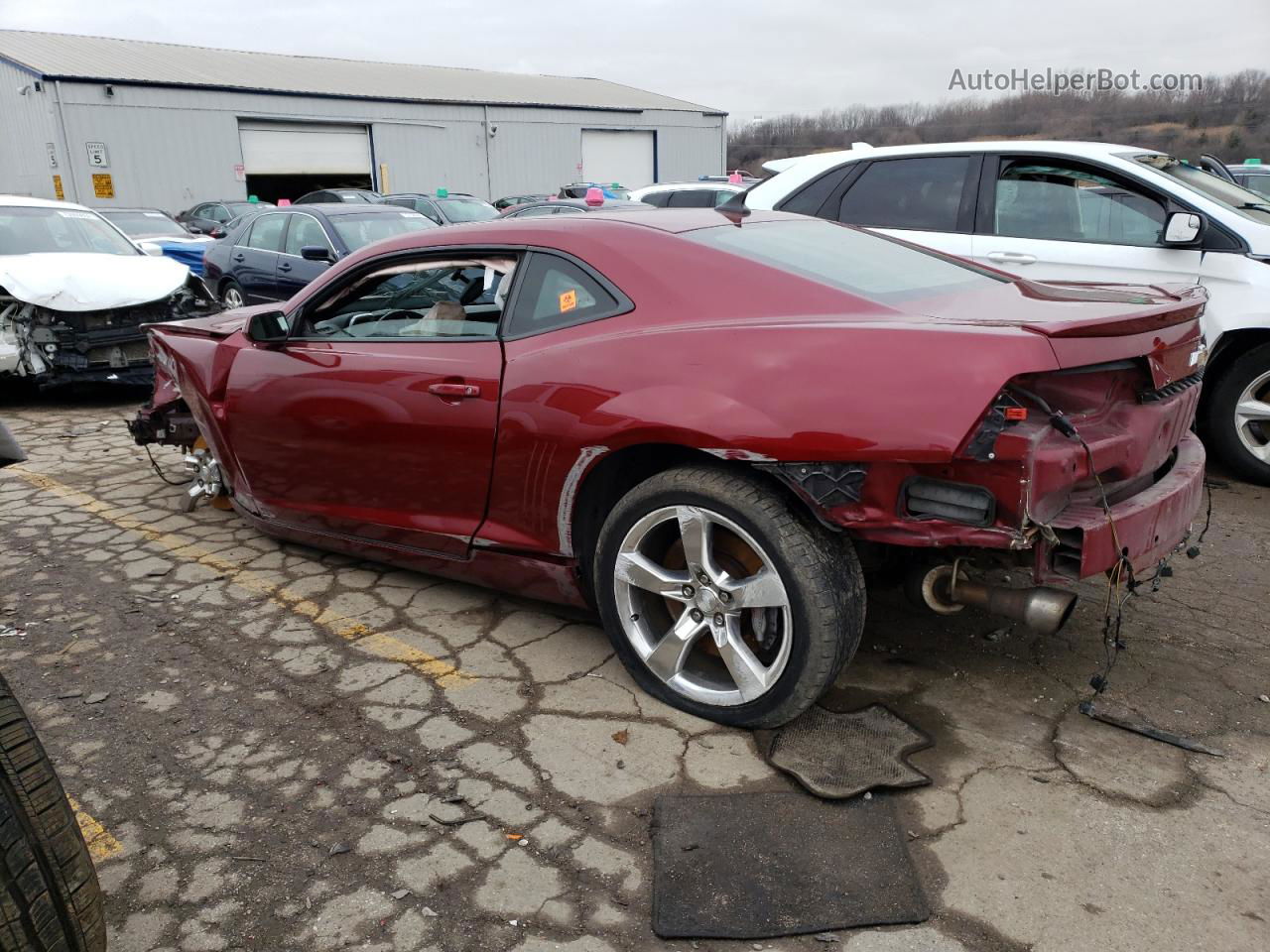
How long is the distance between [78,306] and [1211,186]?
7.49 meters

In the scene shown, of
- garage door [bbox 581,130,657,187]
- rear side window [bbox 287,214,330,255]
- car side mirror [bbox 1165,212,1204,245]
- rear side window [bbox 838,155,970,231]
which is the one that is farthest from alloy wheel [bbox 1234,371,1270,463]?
garage door [bbox 581,130,657,187]

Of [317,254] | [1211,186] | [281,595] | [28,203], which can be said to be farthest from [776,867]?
[28,203]

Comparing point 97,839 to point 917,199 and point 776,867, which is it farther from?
point 917,199

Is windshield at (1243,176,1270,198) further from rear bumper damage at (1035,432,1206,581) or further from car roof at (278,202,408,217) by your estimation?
rear bumper damage at (1035,432,1206,581)

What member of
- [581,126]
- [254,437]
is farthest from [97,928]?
[581,126]

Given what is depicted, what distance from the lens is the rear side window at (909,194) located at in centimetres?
590

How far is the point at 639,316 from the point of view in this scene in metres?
2.97

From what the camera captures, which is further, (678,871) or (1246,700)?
(1246,700)

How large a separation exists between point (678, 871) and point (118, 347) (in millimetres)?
6679

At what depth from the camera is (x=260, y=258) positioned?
10.5m

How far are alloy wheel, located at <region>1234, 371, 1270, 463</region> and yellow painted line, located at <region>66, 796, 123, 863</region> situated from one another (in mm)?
5368

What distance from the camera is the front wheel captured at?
267 centimetres

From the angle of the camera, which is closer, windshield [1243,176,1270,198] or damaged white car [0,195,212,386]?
damaged white car [0,195,212,386]

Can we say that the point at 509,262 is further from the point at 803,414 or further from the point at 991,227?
the point at 991,227
